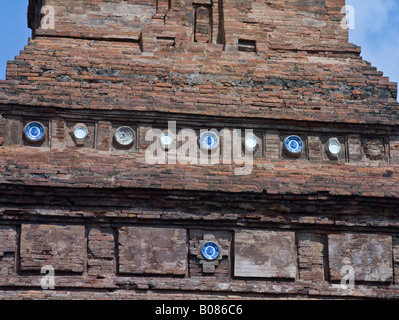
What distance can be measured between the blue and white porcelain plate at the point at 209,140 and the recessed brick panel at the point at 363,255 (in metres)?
1.91

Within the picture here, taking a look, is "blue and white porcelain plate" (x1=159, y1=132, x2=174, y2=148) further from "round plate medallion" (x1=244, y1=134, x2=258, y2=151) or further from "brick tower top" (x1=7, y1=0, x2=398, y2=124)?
"round plate medallion" (x1=244, y1=134, x2=258, y2=151)

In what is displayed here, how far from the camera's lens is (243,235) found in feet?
42.5

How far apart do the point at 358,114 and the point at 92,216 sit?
149 inches

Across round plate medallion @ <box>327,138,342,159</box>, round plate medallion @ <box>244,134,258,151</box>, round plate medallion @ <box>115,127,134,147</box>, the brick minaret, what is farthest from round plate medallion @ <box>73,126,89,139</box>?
round plate medallion @ <box>327,138,342,159</box>

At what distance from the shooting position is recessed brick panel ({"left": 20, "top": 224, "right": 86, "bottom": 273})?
1252 cm

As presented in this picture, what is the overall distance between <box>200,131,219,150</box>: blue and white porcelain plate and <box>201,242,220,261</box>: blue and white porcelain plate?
1293 mm

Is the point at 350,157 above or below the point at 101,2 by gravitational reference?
below

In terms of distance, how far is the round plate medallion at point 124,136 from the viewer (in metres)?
13.2

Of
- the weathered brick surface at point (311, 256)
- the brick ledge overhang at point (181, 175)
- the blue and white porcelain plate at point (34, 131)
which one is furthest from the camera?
the blue and white porcelain plate at point (34, 131)

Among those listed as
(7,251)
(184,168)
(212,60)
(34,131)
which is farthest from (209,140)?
(7,251)

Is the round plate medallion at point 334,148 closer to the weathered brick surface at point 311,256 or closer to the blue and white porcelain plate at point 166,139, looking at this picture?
the weathered brick surface at point 311,256

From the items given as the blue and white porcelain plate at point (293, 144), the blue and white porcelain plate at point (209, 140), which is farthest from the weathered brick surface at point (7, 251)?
the blue and white porcelain plate at point (293, 144)

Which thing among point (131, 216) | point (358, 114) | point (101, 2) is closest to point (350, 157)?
point (358, 114)
